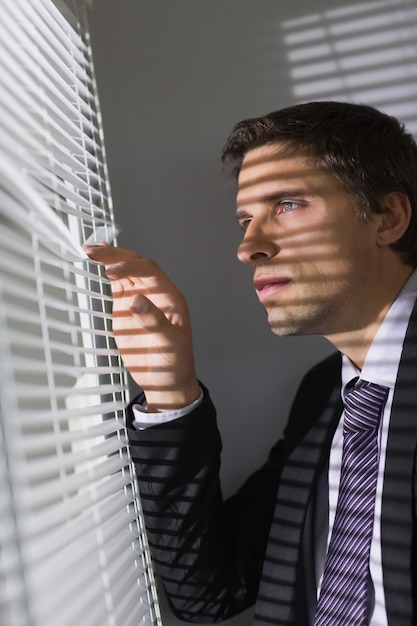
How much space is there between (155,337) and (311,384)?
416mm

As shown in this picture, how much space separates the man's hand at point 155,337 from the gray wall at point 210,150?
0.32 meters

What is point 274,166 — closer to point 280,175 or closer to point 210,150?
point 280,175

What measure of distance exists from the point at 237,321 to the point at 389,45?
0.68m

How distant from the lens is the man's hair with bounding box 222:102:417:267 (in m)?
1.30

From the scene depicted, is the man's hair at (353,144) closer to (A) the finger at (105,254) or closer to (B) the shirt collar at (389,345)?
(B) the shirt collar at (389,345)

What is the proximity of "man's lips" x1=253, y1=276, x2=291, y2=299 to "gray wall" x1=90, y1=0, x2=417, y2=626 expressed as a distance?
240mm

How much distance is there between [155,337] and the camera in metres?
1.17

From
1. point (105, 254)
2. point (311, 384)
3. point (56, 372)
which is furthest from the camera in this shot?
point (311, 384)

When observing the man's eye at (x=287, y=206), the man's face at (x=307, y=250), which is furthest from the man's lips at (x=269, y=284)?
the man's eye at (x=287, y=206)

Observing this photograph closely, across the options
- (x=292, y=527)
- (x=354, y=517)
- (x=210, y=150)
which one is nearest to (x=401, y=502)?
(x=354, y=517)

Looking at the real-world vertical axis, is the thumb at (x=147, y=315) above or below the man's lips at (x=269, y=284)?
below

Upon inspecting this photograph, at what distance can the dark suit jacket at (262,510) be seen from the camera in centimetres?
108

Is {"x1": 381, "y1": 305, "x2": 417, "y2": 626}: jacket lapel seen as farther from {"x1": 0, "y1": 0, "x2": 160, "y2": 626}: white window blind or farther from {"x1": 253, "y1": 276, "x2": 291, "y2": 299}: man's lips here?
{"x1": 0, "y1": 0, "x2": 160, "y2": 626}: white window blind

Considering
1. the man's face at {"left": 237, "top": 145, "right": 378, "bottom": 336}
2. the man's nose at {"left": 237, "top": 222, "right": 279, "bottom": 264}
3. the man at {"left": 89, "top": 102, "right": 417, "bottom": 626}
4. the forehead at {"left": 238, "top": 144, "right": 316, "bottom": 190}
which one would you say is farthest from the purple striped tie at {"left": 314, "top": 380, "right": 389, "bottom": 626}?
the forehead at {"left": 238, "top": 144, "right": 316, "bottom": 190}
